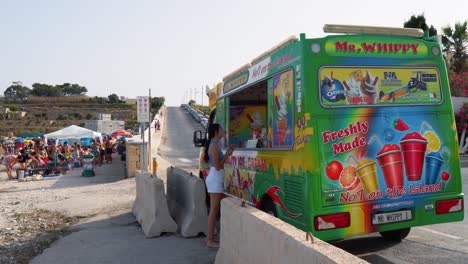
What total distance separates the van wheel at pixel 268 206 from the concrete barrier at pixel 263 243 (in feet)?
3.49

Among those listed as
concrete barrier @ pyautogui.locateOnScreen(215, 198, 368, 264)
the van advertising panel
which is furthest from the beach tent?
the van advertising panel

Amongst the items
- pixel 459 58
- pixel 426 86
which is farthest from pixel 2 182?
pixel 459 58

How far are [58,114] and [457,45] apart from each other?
9540 cm

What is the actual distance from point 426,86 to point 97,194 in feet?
35.5

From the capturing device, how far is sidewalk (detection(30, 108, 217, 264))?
22.5 ft

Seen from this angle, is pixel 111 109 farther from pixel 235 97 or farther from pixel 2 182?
pixel 235 97

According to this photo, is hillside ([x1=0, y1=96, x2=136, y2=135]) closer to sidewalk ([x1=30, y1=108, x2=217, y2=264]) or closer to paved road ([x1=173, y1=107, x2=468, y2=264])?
sidewalk ([x1=30, y1=108, x2=217, y2=264])

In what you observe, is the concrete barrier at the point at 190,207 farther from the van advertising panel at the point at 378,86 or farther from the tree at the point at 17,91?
the tree at the point at 17,91

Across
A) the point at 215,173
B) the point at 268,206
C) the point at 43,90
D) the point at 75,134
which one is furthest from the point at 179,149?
the point at 43,90

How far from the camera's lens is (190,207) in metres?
8.32

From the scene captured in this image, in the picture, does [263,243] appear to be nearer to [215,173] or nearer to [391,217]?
[391,217]

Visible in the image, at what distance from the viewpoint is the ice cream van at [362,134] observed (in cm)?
556

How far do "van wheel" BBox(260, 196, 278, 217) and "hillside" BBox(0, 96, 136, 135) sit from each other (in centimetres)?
7285

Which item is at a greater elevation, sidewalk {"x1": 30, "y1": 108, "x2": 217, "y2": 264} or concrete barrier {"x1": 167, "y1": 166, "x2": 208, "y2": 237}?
concrete barrier {"x1": 167, "y1": 166, "x2": 208, "y2": 237}
